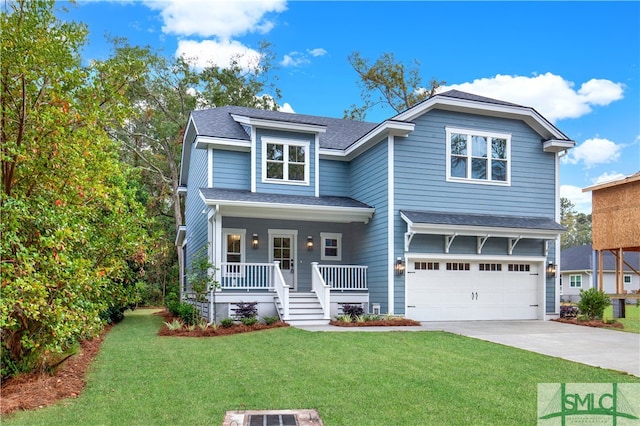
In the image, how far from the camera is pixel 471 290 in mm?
15156

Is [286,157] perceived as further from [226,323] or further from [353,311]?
[226,323]

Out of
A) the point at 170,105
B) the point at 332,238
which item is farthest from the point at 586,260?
the point at 170,105

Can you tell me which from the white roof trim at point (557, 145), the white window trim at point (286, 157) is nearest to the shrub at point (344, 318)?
the white window trim at point (286, 157)

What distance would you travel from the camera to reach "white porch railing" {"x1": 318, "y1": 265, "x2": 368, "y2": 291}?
590 inches

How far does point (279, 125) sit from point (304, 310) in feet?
18.7

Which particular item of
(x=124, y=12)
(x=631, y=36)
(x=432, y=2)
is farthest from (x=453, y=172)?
(x=124, y=12)

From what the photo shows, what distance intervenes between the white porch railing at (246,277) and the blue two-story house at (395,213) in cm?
4

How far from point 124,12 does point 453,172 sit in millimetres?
16192

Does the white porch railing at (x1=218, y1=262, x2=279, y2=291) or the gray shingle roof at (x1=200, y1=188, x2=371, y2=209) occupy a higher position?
the gray shingle roof at (x1=200, y1=188, x2=371, y2=209)

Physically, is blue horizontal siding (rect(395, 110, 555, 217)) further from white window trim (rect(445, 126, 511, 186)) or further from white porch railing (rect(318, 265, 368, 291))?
white porch railing (rect(318, 265, 368, 291))

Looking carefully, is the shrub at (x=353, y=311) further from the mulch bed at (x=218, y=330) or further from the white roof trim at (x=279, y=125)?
the white roof trim at (x=279, y=125)

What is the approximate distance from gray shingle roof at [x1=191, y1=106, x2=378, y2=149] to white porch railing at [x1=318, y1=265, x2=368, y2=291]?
4.27 metres

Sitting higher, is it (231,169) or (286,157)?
(286,157)

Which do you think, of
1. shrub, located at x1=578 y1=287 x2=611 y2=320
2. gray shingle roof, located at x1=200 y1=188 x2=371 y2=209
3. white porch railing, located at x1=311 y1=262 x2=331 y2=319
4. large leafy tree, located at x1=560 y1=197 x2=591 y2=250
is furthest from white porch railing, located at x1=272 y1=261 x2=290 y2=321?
large leafy tree, located at x1=560 y1=197 x2=591 y2=250
